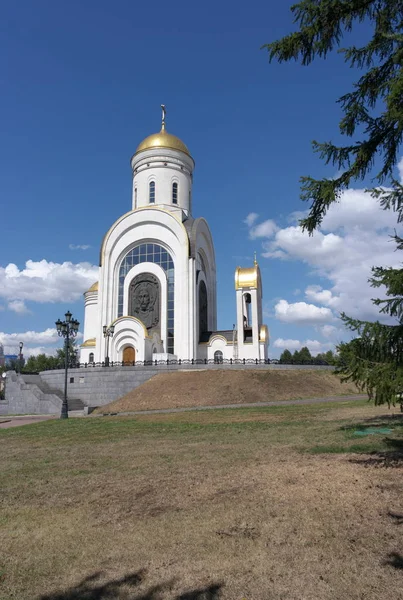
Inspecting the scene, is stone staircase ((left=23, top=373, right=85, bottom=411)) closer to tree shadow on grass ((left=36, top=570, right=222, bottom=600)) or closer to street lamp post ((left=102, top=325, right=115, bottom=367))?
street lamp post ((left=102, top=325, right=115, bottom=367))

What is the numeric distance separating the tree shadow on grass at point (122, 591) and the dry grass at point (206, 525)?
0.04 feet

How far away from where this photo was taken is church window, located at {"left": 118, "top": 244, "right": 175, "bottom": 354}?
39938mm

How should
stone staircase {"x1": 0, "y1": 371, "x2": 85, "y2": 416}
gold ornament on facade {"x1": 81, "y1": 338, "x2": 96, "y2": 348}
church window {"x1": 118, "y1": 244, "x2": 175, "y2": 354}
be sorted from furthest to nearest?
gold ornament on facade {"x1": 81, "y1": 338, "x2": 96, "y2": 348} < church window {"x1": 118, "y1": 244, "x2": 175, "y2": 354} < stone staircase {"x1": 0, "y1": 371, "x2": 85, "y2": 416}

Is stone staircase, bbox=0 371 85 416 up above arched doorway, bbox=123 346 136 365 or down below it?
below

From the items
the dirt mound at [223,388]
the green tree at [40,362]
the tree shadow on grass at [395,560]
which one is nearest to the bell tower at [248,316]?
the dirt mound at [223,388]

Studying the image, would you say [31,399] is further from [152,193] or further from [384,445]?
[384,445]

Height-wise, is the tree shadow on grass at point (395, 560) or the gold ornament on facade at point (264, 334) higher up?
the gold ornament on facade at point (264, 334)

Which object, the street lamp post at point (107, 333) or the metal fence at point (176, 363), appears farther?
the street lamp post at point (107, 333)

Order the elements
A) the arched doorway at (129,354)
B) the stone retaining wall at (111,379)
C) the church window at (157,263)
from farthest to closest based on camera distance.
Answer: the church window at (157,263)
the arched doorway at (129,354)
the stone retaining wall at (111,379)

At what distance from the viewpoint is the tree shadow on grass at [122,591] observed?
3.85 metres

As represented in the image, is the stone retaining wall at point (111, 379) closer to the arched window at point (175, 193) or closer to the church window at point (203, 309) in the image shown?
the church window at point (203, 309)

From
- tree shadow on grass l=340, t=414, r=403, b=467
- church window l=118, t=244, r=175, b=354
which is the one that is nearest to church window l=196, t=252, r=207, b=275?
church window l=118, t=244, r=175, b=354

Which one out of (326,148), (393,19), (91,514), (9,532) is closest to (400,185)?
(326,148)

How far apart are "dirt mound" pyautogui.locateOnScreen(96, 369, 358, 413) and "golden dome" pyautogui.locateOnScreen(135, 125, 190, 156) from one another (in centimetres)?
2483
